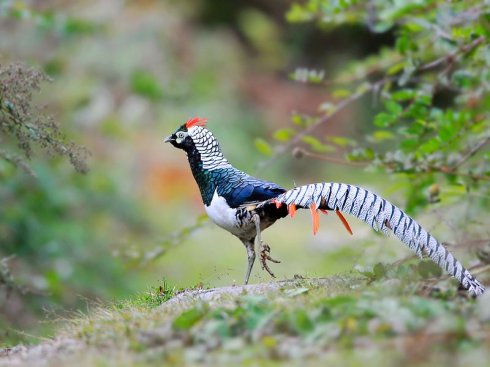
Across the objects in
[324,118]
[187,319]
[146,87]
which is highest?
[146,87]

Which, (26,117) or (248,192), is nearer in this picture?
(26,117)

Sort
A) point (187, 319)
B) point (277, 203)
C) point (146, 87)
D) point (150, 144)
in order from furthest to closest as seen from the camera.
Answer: point (150, 144) → point (146, 87) → point (277, 203) → point (187, 319)

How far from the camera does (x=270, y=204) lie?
5.16 m

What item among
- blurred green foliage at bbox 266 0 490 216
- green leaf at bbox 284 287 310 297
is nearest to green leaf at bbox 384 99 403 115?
blurred green foliage at bbox 266 0 490 216

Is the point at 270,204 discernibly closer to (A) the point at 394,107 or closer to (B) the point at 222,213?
(B) the point at 222,213

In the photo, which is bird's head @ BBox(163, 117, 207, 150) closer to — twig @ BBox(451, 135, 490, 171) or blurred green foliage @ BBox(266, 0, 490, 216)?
blurred green foliage @ BBox(266, 0, 490, 216)

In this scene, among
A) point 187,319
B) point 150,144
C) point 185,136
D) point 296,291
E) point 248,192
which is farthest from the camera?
point 150,144

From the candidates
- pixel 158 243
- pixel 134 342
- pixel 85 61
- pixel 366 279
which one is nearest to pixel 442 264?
pixel 366 279

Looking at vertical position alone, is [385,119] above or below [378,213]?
above

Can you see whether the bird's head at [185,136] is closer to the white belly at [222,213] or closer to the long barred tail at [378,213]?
the white belly at [222,213]

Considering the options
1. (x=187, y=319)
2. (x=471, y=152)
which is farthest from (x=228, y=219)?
(x=471, y=152)

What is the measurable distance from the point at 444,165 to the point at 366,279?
1.79 m

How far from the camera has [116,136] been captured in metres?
14.0

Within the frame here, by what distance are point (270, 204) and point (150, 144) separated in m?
11.1
